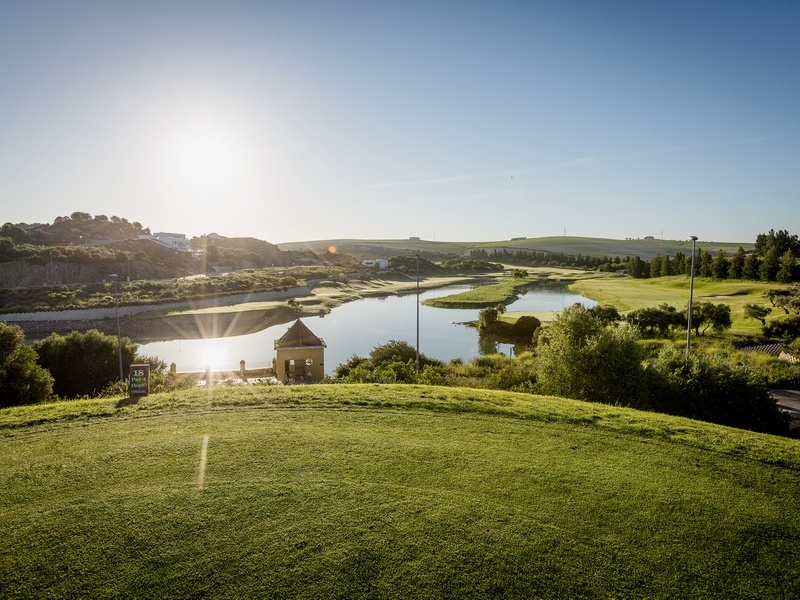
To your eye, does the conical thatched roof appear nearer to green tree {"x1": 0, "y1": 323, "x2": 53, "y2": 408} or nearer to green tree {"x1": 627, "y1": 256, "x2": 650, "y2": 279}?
green tree {"x1": 0, "y1": 323, "x2": 53, "y2": 408}

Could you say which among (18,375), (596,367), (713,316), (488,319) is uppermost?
(596,367)

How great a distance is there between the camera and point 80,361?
24.1m

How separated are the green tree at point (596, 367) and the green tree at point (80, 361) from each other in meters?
20.9

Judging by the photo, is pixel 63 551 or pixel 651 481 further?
pixel 651 481

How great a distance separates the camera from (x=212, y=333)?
5191 cm

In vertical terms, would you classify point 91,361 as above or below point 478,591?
below

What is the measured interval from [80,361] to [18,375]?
9501 millimetres

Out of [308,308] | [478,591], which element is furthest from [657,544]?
[308,308]

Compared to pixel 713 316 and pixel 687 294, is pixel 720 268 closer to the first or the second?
pixel 687 294

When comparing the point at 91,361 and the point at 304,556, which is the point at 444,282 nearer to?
the point at 91,361

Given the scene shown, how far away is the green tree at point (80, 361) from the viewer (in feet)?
75.9

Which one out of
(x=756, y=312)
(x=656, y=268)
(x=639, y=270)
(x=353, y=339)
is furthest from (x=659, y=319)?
(x=639, y=270)

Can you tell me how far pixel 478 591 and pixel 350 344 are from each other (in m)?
38.3

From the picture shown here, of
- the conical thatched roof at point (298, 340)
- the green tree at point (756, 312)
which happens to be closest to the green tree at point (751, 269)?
the green tree at point (756, 312)
